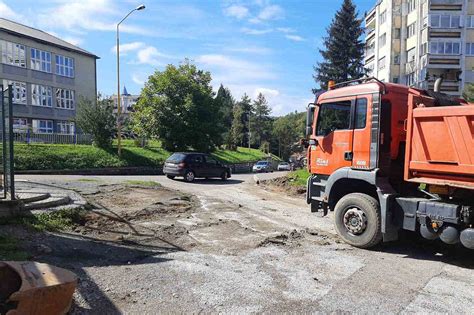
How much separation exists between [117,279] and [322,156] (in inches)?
205

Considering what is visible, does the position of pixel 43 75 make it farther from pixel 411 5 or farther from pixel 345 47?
pixel 411 5

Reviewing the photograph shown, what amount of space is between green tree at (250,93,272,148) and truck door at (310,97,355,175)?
78.7 m

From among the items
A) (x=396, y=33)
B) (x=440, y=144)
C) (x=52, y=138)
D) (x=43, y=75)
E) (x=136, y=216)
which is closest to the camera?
(x=440, y=144)

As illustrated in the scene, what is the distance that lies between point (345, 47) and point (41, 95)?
113ft

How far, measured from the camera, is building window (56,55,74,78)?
154 feet

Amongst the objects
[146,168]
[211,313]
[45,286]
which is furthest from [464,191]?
[146,168]

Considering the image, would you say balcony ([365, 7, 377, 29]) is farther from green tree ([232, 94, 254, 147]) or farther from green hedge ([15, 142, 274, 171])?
green hedge ([15, 142, 274, 171])

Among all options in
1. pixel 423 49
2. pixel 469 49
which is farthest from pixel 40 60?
pixel 469 49

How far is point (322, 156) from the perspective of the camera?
8.88 metres

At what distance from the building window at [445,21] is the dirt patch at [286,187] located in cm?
3831

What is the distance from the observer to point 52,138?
3362 centimetres

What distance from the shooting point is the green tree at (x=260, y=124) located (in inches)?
3489

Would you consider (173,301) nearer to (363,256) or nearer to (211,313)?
(211,313)

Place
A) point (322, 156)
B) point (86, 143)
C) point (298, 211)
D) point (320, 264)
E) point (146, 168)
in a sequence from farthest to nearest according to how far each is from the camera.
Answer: point (86, 143), point (146, 168), point (298, 211), point (322, 156), point (320, 264)
